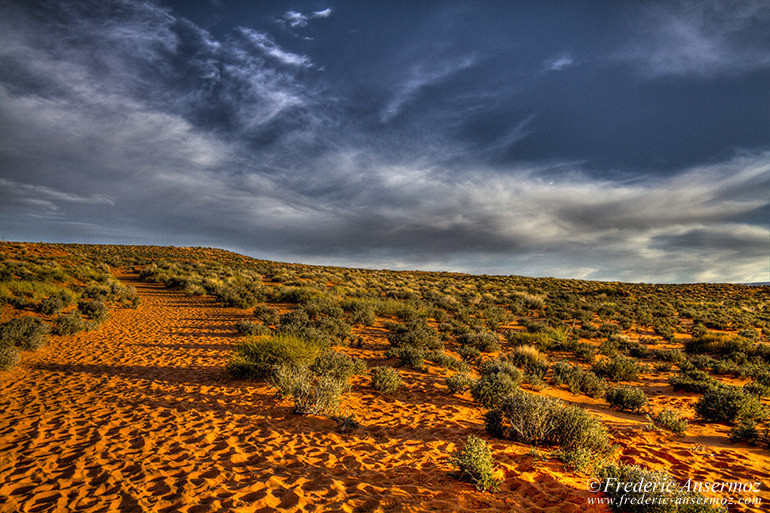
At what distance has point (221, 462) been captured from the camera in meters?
5.07

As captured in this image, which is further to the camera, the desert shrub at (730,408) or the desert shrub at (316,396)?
the desert shrub at (730,408)

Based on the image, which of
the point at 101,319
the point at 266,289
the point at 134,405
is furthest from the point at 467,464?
the point at 266,289

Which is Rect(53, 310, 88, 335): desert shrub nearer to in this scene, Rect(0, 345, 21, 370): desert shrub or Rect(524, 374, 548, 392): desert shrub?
Rect(0, 345, 21, 370): desert shrub

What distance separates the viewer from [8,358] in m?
8.78

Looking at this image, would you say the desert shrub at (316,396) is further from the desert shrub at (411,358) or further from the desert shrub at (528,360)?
the desert shrub at (528,360)

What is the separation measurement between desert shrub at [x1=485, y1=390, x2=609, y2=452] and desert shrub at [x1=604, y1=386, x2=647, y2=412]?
3.47 meters

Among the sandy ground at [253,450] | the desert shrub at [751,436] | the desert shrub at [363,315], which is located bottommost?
the sandy ground at [253,450]

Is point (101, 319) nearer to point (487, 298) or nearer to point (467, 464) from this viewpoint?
point (467, 464)

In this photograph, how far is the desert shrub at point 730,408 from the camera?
24.1 feet

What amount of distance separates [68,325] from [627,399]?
19255 millimetres

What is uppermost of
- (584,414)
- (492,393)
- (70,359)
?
(584,414)

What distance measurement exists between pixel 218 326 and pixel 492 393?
13276 millimetres

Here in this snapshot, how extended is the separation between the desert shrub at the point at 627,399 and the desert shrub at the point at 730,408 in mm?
1129

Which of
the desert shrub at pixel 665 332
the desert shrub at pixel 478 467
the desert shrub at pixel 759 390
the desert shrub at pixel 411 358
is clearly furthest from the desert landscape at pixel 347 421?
the desert shrub at pixel 665 332
